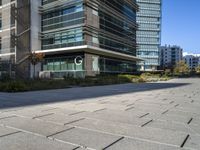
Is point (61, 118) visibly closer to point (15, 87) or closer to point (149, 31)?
point (15, 87)

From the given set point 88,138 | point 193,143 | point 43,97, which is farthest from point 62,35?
point 193,143

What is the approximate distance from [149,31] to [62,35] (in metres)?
86.0

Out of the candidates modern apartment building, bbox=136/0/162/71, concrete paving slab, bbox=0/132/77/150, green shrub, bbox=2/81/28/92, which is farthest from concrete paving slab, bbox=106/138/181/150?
modern apartment building, bbox=136/0/162/71

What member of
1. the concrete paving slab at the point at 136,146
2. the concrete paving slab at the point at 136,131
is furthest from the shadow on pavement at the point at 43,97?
the concrete paving slab at the point at 136,146

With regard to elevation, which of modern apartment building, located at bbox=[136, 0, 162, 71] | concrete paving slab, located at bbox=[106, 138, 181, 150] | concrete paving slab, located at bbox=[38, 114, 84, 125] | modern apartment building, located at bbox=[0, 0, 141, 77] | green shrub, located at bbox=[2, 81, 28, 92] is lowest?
concrete paving slab, located at bbox=[106, 138, 181, 150]

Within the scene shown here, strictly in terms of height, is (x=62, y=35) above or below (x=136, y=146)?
above

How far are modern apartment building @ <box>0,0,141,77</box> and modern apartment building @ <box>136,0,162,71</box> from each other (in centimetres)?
7385

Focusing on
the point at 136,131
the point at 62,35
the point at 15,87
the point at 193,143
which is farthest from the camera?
the point at 62,35

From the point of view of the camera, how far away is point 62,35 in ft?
142

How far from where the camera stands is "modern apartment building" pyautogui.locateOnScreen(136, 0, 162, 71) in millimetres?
121938

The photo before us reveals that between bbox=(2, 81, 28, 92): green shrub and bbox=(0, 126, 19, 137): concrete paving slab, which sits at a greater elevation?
bbox=(2, 81, 28, 92): green shrub

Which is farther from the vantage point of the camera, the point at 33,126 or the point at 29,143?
the point at 33,126

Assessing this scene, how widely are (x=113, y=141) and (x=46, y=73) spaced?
40943mm

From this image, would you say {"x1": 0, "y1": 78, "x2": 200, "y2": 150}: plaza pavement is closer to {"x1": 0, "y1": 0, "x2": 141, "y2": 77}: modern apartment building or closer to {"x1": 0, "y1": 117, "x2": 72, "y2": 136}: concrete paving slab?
{"x1": 0, "y1": 117, "x2": 72, "y2": 136}: concrete paving slab
